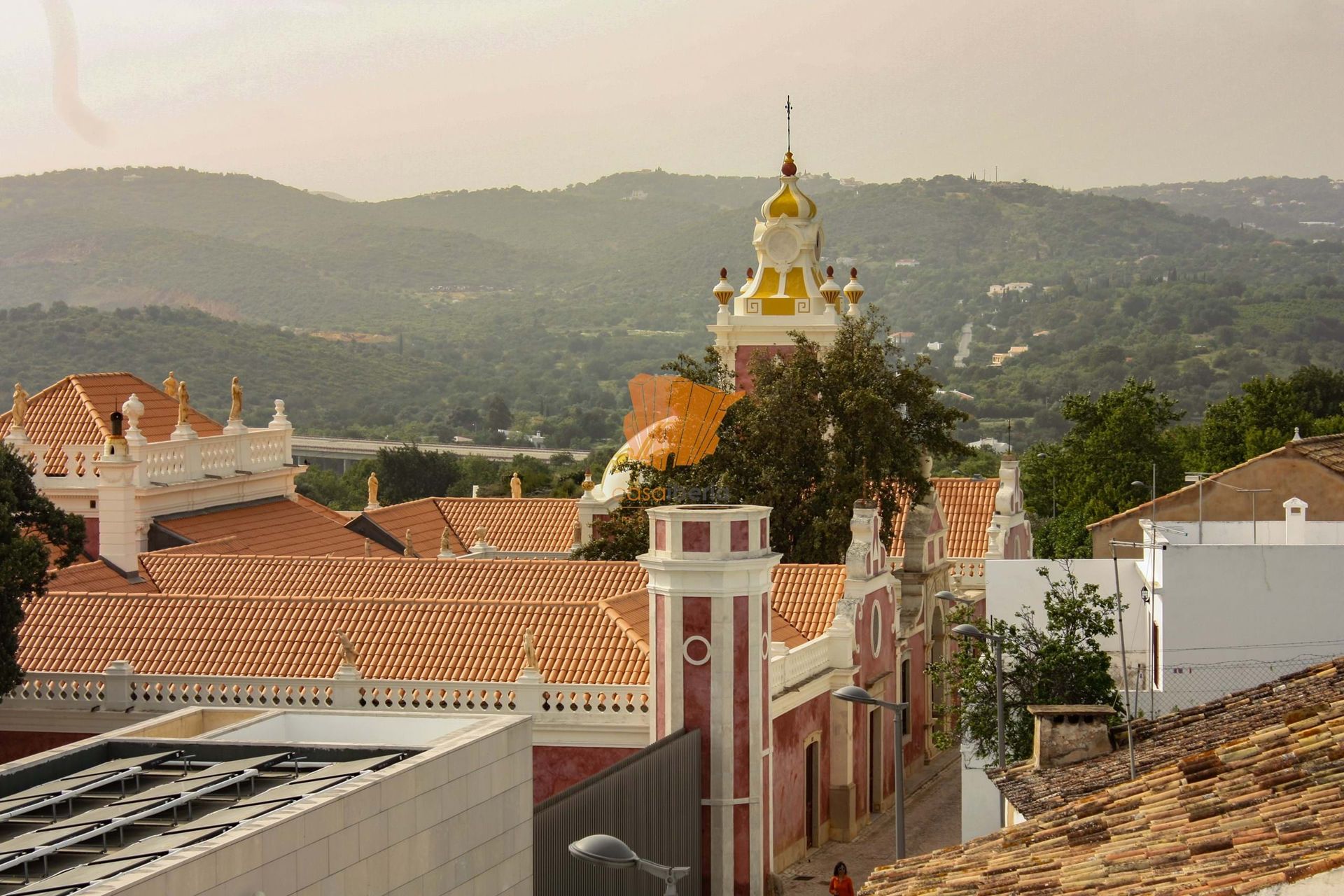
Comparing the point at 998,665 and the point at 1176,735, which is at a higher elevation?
the point at 998,665

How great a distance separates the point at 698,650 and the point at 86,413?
19998 mm

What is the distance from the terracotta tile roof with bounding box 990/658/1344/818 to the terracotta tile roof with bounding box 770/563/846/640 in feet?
37.1

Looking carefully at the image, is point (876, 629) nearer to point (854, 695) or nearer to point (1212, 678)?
point (1212, 678)

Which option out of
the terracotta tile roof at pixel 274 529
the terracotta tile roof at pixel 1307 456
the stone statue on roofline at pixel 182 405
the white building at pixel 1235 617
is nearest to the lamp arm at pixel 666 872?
the white building at pixel 1235 617

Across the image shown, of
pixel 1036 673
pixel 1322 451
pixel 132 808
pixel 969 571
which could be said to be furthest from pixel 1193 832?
pixel 969 571

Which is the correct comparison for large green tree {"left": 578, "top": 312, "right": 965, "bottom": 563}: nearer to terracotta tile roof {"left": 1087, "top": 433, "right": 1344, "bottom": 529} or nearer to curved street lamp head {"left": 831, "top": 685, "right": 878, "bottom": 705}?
terracotta tile roof {"left": 1087, "top": 433, "right": 1344, "bottom": 529}

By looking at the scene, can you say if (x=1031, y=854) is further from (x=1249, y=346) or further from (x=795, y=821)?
(x=1249, y=346)

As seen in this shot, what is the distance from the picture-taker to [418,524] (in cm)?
5209

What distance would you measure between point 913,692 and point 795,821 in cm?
1054

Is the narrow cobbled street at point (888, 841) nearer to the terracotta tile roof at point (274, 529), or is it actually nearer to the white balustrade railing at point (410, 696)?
the white balustrade railing at point (410, 696)

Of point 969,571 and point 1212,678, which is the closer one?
point 1212,678

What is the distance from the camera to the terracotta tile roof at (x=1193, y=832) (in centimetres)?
1340

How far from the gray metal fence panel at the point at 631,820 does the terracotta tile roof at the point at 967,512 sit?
22.3m

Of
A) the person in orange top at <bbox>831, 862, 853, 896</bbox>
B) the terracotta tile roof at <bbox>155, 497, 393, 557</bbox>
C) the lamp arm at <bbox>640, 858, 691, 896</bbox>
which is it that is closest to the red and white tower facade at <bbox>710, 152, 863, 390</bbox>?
the terracotta tile roof at <bbox>155, 497, 393, 557</bbox>
